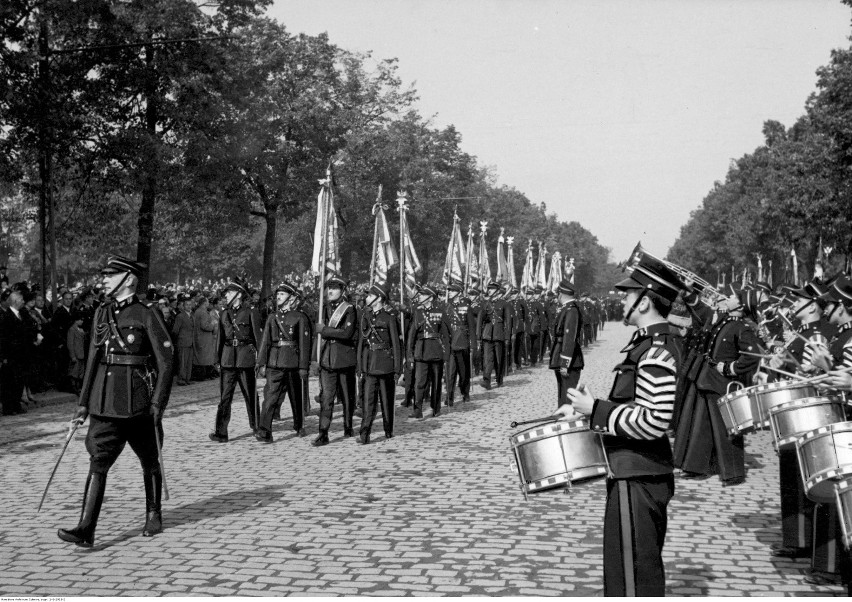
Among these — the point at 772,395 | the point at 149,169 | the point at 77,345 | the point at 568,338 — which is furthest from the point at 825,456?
the point at 149,169

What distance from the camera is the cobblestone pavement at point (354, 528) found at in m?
5.79

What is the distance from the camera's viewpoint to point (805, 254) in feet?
163

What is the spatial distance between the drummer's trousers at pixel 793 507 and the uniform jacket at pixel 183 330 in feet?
50.4

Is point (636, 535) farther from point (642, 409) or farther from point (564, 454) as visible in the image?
point (642, 409)

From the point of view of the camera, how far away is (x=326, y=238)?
53.5 feet

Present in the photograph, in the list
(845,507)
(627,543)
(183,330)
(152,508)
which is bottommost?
(152,508)

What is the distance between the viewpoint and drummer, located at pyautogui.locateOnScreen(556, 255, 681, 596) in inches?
162

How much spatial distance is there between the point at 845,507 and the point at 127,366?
5.11 m

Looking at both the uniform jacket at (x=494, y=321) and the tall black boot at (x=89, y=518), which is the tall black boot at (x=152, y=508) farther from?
the uniform jacket at (x=494, y=321)

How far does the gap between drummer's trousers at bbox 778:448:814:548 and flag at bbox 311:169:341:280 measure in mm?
10810

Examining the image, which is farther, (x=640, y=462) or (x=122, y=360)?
(x=122, y=360)

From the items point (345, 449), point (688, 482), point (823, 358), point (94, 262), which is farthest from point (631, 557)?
point (94, 262)

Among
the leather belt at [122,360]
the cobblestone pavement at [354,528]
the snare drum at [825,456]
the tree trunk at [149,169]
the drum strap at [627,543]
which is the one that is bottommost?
the cobblestone pavement at [354,528]

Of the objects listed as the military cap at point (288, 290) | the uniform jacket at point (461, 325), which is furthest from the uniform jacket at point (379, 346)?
the uniform jacket at point (461, 325)
